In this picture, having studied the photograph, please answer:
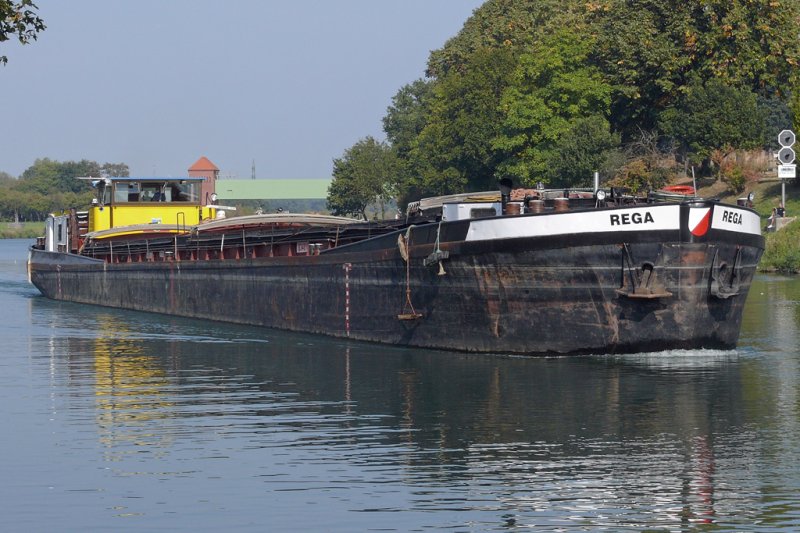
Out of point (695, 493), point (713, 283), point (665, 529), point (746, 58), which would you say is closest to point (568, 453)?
point (695, 493)

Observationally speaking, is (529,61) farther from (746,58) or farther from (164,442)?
(164,442)

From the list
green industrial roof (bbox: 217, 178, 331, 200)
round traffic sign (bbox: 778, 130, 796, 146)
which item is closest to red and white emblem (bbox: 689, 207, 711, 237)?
round traffic sign (bbox: 778, 130, 796, 146)

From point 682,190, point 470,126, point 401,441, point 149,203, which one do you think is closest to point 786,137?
point 149,203

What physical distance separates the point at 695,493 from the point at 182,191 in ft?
106

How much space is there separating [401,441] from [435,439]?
1.46ft

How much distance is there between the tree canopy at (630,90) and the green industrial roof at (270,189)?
80.4 meters

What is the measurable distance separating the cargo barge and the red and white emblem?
0.08 feet

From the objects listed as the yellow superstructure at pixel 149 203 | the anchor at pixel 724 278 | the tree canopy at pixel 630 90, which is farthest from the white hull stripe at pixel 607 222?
the tree canopy at pixel 630 90

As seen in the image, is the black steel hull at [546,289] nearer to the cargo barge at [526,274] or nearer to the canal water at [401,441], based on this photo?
the cargo barge at [526,274]

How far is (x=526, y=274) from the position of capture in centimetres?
2188

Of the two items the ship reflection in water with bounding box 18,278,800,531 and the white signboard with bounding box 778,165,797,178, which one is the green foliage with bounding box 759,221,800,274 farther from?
the ship reflection in water with bounding box 18,278,800,531

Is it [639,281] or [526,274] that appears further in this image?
[526,274]

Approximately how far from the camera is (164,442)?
52.5ft

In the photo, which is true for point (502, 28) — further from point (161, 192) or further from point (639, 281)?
point (639, 281)
